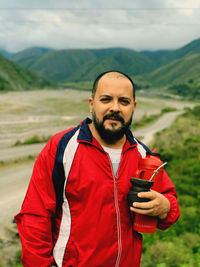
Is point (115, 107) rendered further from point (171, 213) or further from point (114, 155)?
point (171, 213)

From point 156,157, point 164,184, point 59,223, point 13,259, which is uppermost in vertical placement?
point 156,157

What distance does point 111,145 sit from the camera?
2061 millimetres

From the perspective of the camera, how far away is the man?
5.80 feet

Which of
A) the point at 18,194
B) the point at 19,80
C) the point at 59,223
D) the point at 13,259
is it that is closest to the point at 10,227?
the point at 13,259

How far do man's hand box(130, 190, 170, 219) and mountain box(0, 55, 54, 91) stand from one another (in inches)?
4033

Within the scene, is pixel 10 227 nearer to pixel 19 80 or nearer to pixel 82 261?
pixel 82 261

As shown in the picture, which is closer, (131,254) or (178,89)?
(131,254)

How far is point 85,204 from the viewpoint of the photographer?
71.7 inches

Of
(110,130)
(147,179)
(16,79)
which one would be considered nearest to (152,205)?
(147,179)

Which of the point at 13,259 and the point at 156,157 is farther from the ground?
the point at 156,157

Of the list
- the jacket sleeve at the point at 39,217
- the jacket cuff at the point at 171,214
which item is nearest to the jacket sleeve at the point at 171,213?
the jacket cuff at the point at 171,214

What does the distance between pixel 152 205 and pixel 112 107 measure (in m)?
0.80

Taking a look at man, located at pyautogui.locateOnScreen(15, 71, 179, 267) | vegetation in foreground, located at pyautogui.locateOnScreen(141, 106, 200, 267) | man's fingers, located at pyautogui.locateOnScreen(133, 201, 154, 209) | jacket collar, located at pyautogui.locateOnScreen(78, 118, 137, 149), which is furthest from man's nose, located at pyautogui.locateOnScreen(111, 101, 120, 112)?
vegetation in foreground, located at pyautogui.locateOnScreen(141, 106, 200, 267)

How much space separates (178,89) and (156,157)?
150861 millimetres
